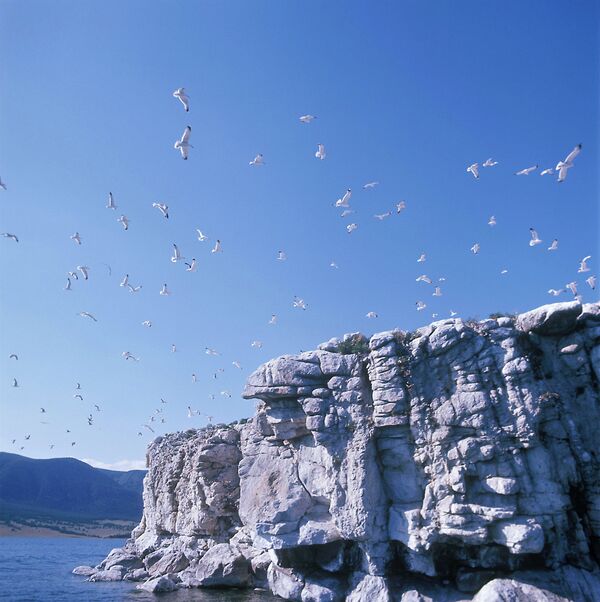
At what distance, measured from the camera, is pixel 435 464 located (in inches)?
1004

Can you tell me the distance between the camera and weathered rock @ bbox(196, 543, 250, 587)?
32.9m

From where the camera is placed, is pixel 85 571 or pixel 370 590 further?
pixel 85 571

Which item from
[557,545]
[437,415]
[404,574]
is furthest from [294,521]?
[557,545]

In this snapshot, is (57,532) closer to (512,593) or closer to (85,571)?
(85,571)

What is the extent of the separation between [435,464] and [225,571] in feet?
55.7

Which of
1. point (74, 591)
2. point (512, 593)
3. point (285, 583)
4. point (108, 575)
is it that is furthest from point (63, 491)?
point (512, 593)

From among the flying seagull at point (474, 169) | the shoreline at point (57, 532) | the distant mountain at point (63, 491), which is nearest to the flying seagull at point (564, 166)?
the flying seagull at point (474, 169)

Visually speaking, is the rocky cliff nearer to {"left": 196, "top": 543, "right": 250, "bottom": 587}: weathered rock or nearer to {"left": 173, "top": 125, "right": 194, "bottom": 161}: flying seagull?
{"left": 196, "top": 543, "right": 250, "bottom": 587}: weathered rock

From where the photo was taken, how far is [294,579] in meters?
28.0

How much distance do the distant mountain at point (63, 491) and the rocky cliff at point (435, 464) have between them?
148 metres

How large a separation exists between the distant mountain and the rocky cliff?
148384 millimetres

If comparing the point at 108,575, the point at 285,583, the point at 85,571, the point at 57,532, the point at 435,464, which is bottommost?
the point at 285,583

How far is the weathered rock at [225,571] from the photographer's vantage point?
108ft

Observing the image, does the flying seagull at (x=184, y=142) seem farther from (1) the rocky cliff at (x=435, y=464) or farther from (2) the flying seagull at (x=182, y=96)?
(1) the rocky cliff at (x=435, y=464)
